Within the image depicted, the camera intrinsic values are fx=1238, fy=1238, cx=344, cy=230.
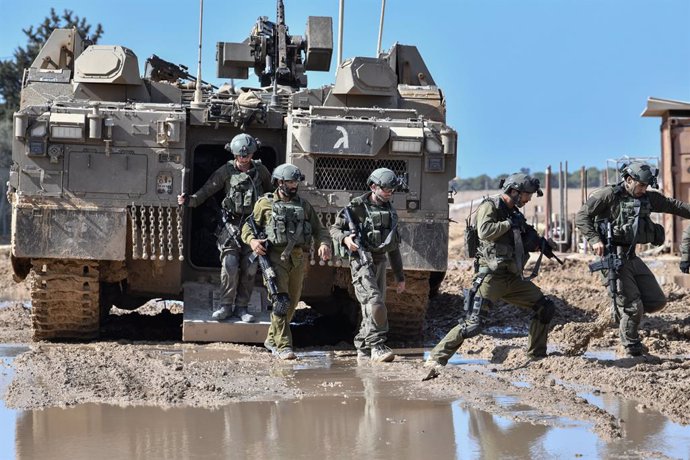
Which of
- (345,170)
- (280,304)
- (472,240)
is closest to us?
(472,240)

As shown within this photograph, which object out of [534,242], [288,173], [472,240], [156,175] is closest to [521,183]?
[534,242]

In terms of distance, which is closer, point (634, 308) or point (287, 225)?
point (634, 308)

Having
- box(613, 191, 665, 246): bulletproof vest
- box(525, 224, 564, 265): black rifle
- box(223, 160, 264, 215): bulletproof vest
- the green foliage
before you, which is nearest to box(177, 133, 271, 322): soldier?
box(223, 160, 264, 215): bulletproof vest

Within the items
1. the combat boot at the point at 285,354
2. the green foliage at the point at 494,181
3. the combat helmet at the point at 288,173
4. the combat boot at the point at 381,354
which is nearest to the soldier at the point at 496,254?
the combat boot at the point at 381,354

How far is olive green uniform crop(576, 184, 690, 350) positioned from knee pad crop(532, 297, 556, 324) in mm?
588

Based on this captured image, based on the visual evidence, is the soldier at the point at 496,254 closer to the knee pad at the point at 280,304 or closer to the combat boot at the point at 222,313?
the knee pad at the point at 280,304

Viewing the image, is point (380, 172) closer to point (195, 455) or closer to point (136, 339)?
point (136, 339)

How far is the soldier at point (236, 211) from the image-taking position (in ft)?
32.6

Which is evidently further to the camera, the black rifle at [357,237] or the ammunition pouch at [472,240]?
the black rifle at [357,237]

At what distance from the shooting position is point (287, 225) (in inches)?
367

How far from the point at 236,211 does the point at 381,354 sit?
5.89 ft

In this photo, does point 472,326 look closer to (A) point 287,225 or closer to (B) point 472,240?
(B) point 472,240

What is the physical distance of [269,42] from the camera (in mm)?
13227

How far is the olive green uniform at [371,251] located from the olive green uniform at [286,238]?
25cm
